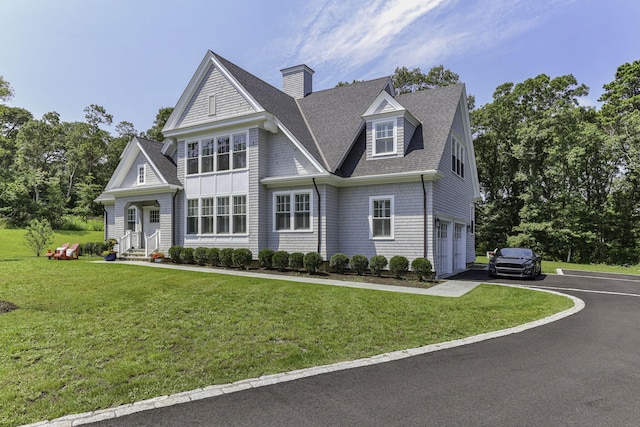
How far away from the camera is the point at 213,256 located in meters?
17.3

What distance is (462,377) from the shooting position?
16.4 ft

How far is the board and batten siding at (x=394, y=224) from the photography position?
15109 mm

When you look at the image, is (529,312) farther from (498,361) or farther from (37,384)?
(37,384)

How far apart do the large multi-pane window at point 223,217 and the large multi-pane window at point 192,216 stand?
1.52 metres

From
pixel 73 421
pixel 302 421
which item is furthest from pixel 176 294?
pixel 302 421

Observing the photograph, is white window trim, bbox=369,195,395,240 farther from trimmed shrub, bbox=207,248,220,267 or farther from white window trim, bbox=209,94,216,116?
white window trim, bbox=209,94,216,116

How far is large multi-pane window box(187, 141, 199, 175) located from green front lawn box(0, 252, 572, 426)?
8.24 m

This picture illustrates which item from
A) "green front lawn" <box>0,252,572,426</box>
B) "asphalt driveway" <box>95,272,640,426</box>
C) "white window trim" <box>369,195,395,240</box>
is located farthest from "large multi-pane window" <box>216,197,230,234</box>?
"asphalt driveway" <box>95,272,640,426</box>

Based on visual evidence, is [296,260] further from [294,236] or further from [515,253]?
[515,253]

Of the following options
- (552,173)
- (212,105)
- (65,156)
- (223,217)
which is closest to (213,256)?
(223,217)

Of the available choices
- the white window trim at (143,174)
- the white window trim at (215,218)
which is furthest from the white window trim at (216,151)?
the white window trim at (143,174)

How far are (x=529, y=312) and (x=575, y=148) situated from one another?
85.0 ft

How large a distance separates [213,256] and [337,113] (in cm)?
966

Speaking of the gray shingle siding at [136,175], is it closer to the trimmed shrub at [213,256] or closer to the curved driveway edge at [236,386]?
the trimmed shrub at [213,256]
